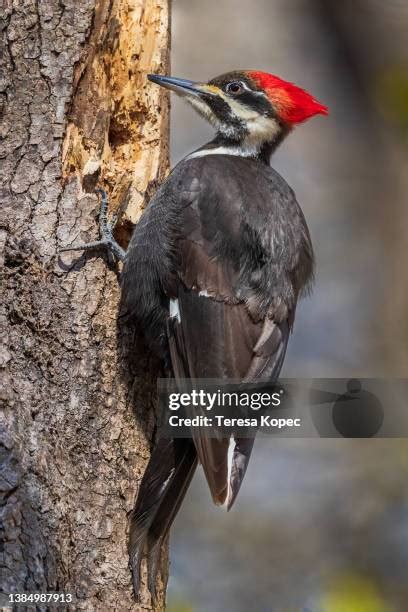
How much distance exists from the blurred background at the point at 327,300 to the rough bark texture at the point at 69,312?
1.94 meters

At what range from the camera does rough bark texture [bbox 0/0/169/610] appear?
9.21 ft

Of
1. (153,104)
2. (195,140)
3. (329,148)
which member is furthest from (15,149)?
(329,148)

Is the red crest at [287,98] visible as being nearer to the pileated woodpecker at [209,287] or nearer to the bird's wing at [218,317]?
the pileated woodpecker at [209,287]

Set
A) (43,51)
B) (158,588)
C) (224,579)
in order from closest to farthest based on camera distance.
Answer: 1. (158,588)
2. (43,51)
3. (224,579)

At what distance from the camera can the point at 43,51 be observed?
3.31m

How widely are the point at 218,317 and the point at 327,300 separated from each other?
2584 millimetres

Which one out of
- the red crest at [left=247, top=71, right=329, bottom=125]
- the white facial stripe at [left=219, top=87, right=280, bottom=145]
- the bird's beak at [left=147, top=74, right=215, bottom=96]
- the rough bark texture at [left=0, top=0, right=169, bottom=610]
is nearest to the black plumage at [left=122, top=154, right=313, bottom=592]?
the rough bark texture at [left=0, top=0, right=169, bottom=610]

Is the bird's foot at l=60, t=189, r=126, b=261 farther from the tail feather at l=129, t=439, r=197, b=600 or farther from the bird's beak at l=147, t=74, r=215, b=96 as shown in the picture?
the tail feather at l=129, t=439, r=197, b=600

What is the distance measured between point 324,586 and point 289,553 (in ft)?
1.85

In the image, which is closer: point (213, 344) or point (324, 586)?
point (213, 344)

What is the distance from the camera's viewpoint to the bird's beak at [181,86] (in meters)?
3.60

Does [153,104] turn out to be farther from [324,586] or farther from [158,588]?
[324,586]

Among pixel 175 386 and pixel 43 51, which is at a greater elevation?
pixel 43 51

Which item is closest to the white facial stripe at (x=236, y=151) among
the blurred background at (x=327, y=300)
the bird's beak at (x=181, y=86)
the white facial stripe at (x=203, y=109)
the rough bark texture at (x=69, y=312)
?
the white facial stripe at (x=203, y=109)
